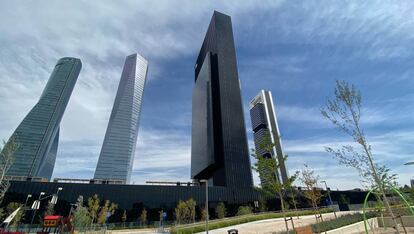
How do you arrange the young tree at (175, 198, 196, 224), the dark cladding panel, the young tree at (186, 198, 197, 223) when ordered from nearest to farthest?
the young tree at (175, 198, 196, 224) → the young tree at (186, 198, 197, 223) → the dark cladding panel

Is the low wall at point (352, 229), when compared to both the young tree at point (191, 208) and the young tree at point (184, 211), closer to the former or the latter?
the young tree at point (184, 211)

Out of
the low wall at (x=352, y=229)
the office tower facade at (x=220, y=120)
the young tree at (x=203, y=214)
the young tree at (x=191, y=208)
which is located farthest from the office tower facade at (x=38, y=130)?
the low wall at (x=352, y=229)

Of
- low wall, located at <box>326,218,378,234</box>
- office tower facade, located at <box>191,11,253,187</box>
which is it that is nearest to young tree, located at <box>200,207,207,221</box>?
office tower facade, located at <box>191,11,253,187</box>

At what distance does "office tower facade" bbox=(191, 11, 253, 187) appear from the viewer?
88625 millimetres

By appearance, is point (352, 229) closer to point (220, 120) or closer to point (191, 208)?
point (191, 208)

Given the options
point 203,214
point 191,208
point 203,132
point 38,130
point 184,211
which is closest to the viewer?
point 184,211

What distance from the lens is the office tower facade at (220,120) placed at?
88.6 m

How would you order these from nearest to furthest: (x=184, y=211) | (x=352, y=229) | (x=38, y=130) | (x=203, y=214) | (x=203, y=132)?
(x=352, y=229) < (x=184, y=211) < (x=203, y=214) < (x=203, y=132) < (x=38, y=130)

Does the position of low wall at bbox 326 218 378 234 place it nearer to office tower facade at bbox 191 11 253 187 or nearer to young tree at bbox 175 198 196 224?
young tree at bbox 175 198 196 224

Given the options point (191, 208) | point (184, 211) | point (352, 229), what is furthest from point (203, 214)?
point (352, 229)

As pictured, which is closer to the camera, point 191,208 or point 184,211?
point 184,211

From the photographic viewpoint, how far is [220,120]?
10038cm

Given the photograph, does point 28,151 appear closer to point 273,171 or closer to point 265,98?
point 265,98

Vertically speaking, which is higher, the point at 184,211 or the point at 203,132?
the point at 203,132
